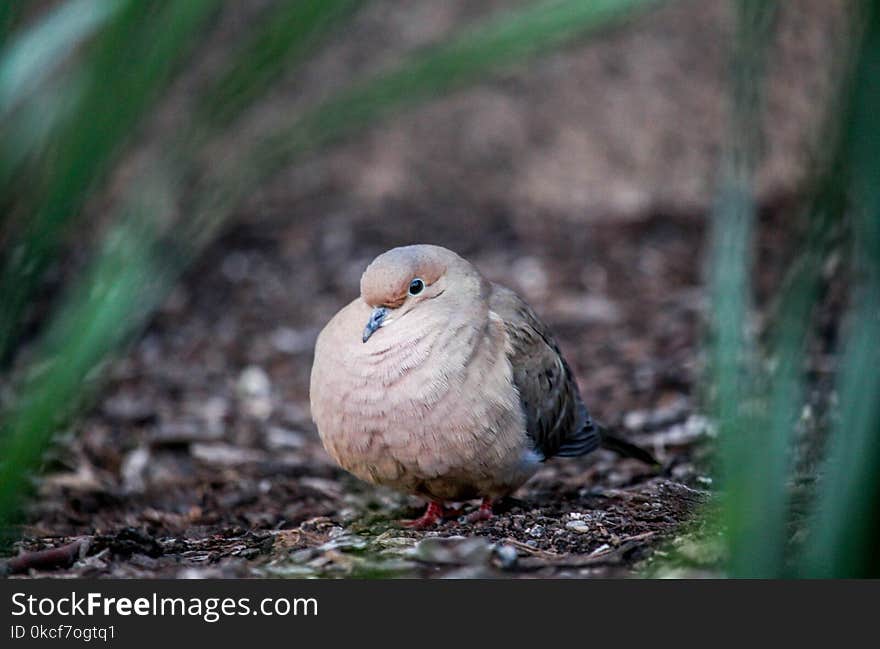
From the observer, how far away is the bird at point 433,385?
3.04m

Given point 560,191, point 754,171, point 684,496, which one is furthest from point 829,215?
point 560,191

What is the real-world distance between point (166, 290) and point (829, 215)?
0.72 metres

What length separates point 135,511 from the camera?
3990 mm

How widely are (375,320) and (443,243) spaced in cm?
369

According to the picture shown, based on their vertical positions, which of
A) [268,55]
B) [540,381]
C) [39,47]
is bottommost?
[540,381]

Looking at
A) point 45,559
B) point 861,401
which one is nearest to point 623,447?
point 45,559

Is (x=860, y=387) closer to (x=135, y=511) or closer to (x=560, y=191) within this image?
(x=135, y=511)

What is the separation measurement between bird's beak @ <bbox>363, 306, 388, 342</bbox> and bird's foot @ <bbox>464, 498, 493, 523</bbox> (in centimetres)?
63

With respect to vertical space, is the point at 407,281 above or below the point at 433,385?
above

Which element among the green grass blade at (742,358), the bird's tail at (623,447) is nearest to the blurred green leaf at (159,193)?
the green grass blade at (742,358)

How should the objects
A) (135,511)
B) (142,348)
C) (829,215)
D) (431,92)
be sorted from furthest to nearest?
(142,348) → (135,511) → (431,92) → (829,215)

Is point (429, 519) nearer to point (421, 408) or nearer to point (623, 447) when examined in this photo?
point (421, 408)

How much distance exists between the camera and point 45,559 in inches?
108

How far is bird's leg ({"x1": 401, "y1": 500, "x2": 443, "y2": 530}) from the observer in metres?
3.34
